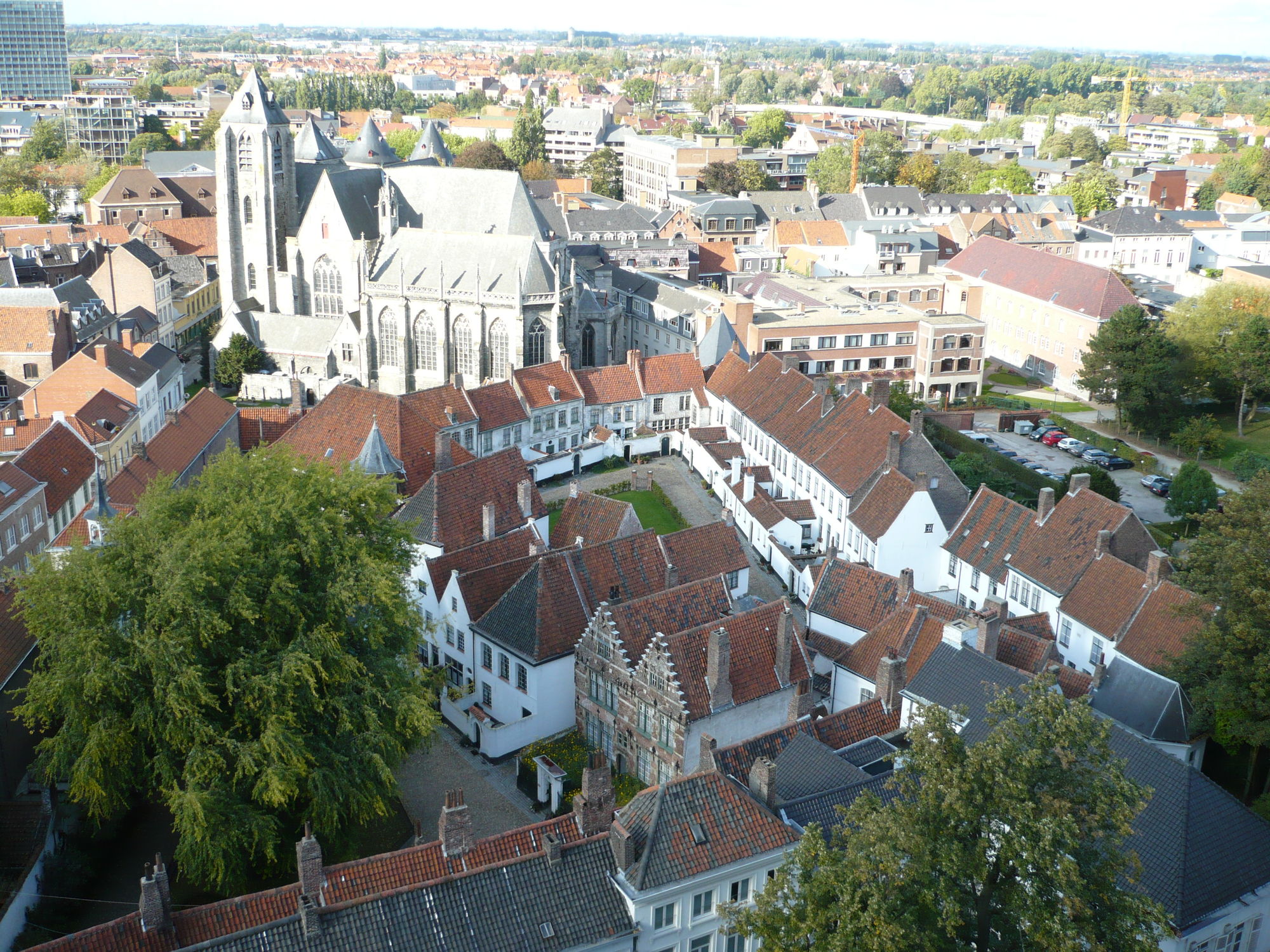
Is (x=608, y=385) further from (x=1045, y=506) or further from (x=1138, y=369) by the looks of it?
(x=1138, y=369)

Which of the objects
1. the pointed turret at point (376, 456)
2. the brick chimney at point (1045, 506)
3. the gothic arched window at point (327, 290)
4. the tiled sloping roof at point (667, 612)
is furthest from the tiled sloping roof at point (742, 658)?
the gothic arched window at point (327, 290)

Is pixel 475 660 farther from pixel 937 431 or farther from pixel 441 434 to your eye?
pixel 937 431

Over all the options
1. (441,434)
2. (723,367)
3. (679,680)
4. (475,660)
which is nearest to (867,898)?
(679,680)

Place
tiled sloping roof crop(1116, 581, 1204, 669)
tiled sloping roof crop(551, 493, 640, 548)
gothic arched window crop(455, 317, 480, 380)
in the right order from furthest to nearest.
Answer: gothic arched window crop(455, 317, 480, 380) → tiled sloping roof crop(551, 493, 640, 548) → tiled sloping roof crop(1116, 581, 1204, 669)

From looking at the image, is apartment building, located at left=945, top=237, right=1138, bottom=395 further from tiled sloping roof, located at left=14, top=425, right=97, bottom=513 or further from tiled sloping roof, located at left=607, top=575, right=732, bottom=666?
tiled sloping roof, located at left=14, top=425, right=97, bottom=513

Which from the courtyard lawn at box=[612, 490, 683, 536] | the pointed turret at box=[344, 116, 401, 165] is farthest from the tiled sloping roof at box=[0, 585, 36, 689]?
the pointed turret at box=[344, 116, 401, 165]
